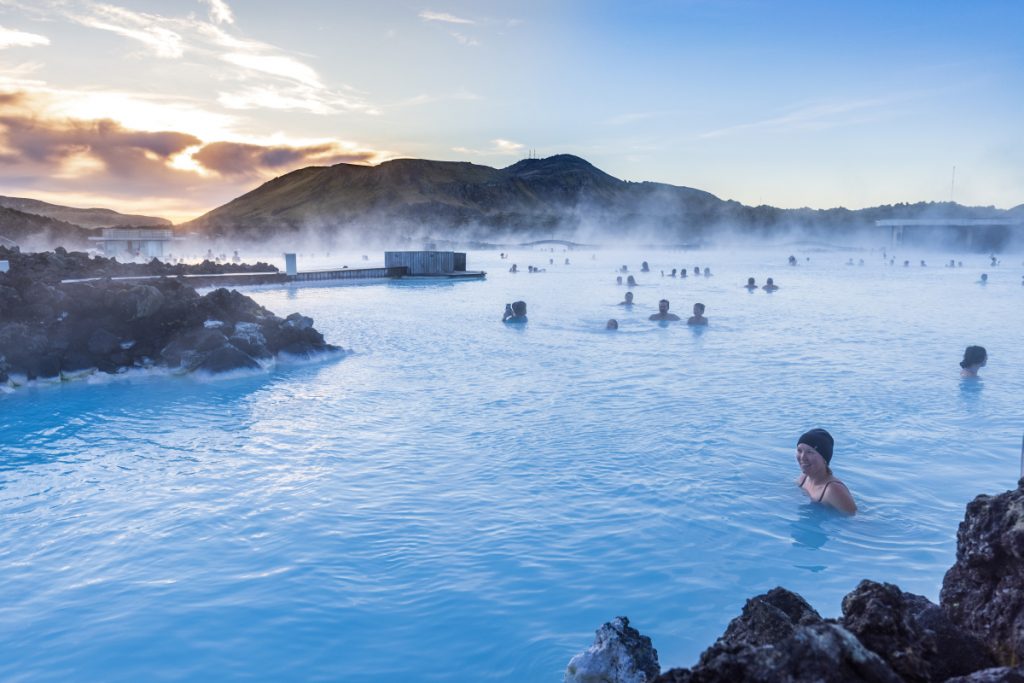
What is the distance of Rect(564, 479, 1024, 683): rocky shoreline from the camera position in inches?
69.6

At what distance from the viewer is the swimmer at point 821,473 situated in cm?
547

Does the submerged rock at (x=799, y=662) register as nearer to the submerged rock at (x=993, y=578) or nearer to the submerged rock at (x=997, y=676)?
the submerged rock at (x=997, y=676)

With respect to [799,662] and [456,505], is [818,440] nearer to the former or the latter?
[456,505]

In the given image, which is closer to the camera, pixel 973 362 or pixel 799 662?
pixel 799 662

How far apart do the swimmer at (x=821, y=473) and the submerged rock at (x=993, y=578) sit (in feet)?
9.71

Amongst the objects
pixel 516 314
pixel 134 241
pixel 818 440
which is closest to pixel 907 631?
pixel 818 440

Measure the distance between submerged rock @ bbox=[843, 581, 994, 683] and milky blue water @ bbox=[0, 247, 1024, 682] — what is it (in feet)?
6.73

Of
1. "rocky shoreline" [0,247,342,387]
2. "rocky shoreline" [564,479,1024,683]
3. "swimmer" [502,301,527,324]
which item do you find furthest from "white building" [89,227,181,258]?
"rocky shoreline" [564,479,1024,683]

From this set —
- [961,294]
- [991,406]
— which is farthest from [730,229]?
[991,406]

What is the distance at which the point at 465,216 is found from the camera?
134125mm

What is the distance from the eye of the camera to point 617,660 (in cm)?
296

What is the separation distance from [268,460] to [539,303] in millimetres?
15466

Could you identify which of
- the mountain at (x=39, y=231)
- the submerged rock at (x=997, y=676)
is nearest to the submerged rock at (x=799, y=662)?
the submerged rock at (x=997, y=676)

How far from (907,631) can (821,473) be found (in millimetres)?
3910
